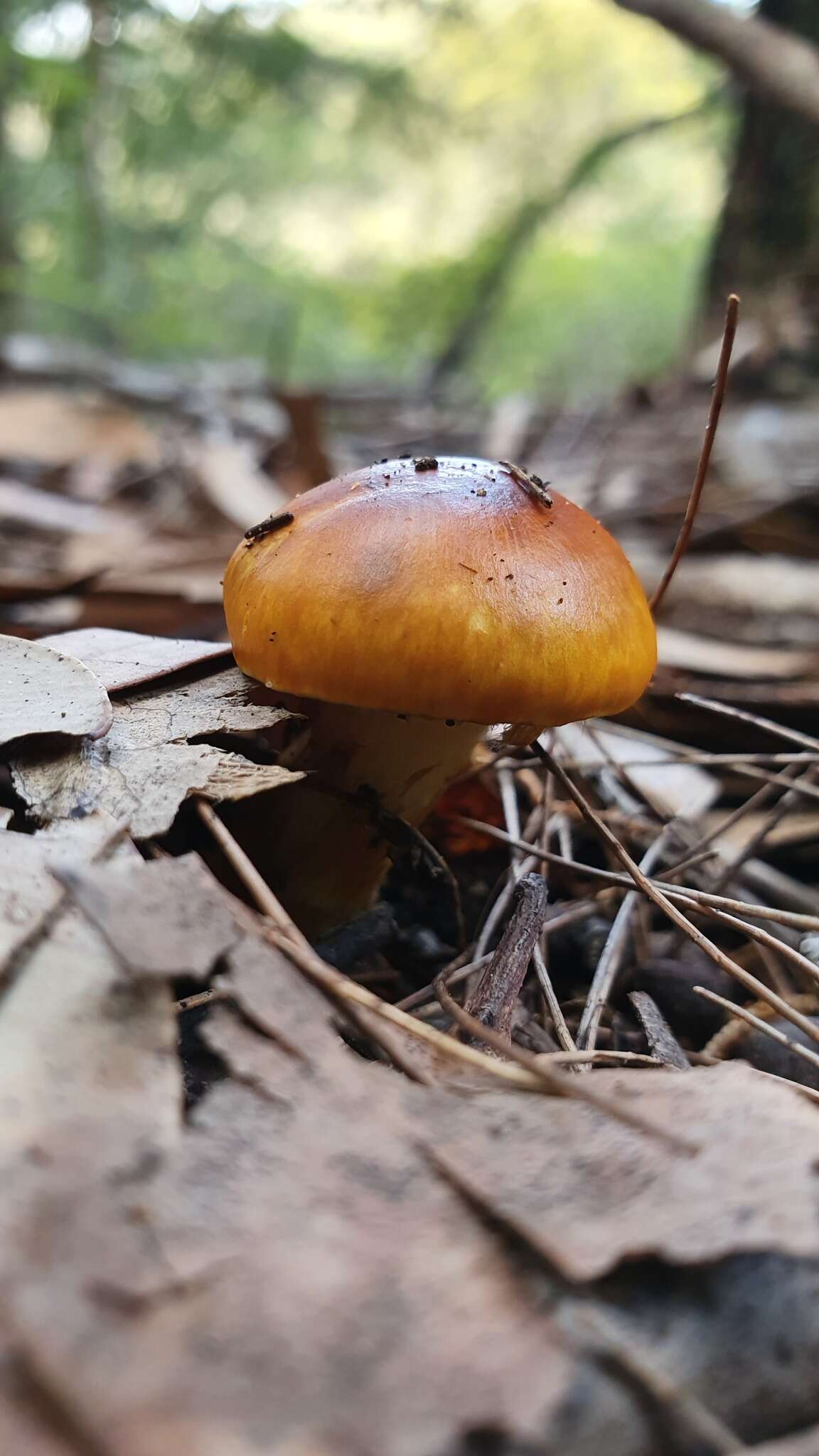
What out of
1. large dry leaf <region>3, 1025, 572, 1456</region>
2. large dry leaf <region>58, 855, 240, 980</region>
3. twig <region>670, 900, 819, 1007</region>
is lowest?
twig <region>670, 900, 819, 1007</region>

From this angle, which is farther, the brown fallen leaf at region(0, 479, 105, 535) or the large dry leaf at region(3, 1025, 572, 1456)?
the brown fallen leaf at region(0, 479, 105, 535)

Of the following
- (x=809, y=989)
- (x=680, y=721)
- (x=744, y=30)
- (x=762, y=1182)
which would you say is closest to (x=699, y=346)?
(x=744, y=30)

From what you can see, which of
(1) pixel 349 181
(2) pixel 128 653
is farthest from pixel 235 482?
(1) pixel 349 181

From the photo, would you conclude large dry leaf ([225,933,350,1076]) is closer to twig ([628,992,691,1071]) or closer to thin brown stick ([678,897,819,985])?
twig ([628,992,691,1071])

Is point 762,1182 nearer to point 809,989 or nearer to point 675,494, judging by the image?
point 809,989

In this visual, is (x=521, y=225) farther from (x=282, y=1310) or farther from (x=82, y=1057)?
(x=282, y=1310)

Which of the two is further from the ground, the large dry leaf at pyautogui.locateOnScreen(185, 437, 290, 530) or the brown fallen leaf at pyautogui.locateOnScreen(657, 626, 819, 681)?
the large dry leaf at pyautogui.locateOnScreen(185, 437, 290, 530)

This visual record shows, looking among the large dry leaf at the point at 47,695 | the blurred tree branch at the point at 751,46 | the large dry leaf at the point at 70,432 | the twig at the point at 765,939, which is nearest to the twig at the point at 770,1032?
the twig at the point at 765,939

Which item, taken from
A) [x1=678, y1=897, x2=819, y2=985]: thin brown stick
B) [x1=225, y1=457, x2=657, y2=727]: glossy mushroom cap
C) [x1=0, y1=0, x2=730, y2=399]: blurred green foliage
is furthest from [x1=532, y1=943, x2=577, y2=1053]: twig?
[x1=0, y1=0, x2=730, y2=399]: blurred green foliage
